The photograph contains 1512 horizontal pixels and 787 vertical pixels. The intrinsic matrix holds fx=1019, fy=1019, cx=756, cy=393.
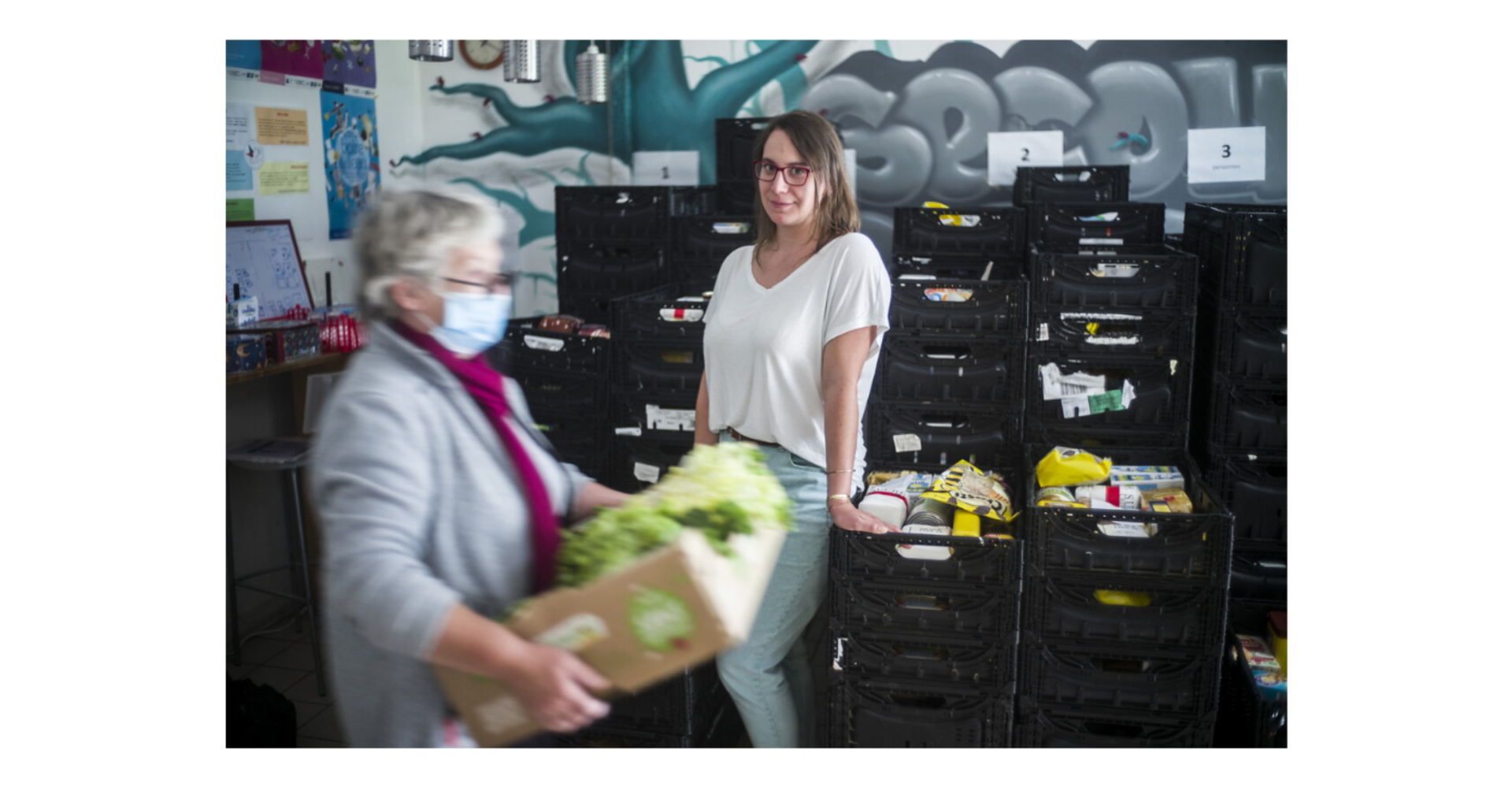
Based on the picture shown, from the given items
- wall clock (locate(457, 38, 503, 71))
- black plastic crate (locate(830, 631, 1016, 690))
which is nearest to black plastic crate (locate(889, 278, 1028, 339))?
black plastic crate (locate(830, 631, 1016, 690))

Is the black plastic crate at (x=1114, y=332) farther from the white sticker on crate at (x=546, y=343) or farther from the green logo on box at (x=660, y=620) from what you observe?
the green logo on box at (x=660, y=620)

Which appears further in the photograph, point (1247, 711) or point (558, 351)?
point (558, 351)

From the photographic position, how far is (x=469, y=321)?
1.31 metres

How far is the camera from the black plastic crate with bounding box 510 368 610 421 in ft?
10.9

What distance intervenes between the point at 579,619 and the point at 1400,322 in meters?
2.08

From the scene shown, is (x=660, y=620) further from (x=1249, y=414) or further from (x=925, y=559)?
(x=1249, y=414)

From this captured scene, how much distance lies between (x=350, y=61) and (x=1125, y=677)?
4213mm

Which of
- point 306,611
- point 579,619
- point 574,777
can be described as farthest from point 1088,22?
point 306,611

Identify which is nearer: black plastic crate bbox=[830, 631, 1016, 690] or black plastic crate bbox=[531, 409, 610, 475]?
black plastic crate bbox=[830, 631, 1016, 690]

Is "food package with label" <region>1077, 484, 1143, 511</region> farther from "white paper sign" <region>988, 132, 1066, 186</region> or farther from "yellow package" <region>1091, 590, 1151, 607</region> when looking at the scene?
"white paper sign" <region>988, 132, 1066, 186</region>

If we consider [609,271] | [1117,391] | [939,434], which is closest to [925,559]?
[939,434]

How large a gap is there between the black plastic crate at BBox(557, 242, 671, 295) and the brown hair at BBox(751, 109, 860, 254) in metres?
1.62

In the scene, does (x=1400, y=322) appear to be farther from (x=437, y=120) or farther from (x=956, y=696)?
(x=437, y=120)

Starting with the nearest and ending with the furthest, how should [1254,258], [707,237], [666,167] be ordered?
[1254,258]
[707,237]
[666,167]
